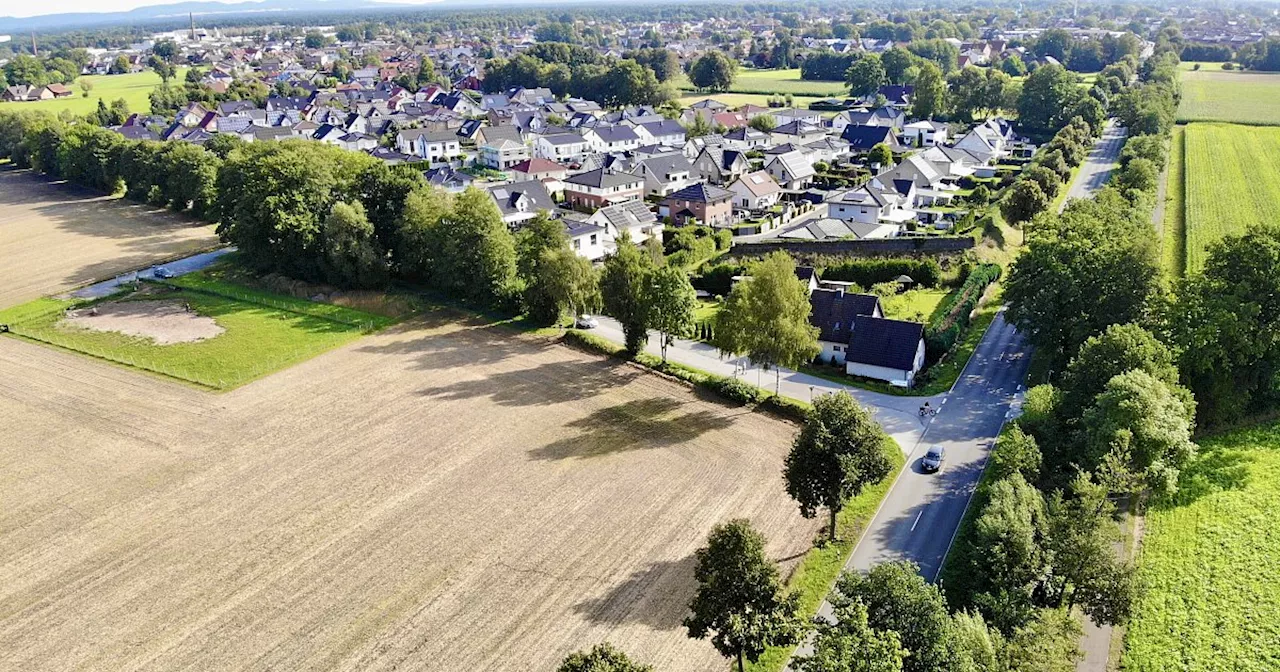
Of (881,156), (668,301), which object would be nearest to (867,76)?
(881,156)

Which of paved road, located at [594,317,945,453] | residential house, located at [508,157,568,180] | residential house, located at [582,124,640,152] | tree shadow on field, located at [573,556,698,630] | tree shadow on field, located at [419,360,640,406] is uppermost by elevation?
residential house, located at [582,124,640,152]

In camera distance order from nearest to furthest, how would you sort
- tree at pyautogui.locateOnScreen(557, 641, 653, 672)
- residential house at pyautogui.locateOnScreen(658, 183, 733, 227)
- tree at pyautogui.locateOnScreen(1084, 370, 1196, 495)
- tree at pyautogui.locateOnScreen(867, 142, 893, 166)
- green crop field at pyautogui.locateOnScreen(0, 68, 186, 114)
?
tree at pyautogui.locateOnScreen(557, 641, 653, 672) < tree at pyautogui.locateOnScreen(1084, 370, 1196, 495) < residential house at pyautogui.locateOnScreen(658, 183, 733, 227) < tree at pyautogui.locateOnScreen(867, 142, 893, 166) < green crop field at pyautogui.locateOnScreen(0, 68, 186, 114)

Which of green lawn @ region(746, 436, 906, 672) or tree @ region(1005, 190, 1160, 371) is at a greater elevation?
tree @ region(1005, 190, 1160, 371)

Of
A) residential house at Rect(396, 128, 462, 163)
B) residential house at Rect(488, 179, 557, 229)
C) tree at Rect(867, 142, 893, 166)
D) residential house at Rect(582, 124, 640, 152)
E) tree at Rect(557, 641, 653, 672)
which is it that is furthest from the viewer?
residential house at Rect(396, 128, 462, 163)

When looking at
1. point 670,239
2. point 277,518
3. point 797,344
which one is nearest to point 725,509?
point 797,344

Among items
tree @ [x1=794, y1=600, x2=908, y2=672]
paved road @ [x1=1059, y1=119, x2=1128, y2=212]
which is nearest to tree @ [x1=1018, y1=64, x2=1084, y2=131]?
paved road @ [x1=1059, y1=119, x2=1128, y2=212]

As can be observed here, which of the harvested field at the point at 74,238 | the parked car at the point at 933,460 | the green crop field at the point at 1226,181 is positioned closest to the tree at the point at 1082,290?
the parked car at the point at 933,460

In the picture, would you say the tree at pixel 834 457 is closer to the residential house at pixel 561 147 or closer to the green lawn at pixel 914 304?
the green lawn at pixel 914 304

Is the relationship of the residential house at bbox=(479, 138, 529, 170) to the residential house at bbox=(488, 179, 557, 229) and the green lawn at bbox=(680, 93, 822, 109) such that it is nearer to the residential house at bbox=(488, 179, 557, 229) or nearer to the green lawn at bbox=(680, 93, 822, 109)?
the residential house at bbox=(488, 179, 557, 229)

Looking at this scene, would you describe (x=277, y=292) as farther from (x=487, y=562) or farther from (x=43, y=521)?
(x=487, y=562)
